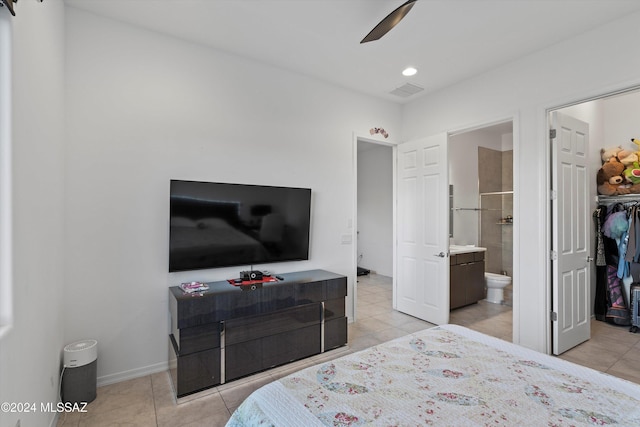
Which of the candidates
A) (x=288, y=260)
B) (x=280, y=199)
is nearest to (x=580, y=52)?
(x=280, y=199)

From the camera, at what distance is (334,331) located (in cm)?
309

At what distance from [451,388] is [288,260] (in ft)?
7.02

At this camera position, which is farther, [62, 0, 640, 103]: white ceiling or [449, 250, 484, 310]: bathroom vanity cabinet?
[449, 250, 484, 310]: bathroom vanity cabinet

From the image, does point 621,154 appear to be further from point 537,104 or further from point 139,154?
point 139,154

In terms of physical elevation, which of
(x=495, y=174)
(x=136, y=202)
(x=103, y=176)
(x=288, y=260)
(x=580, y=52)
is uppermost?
(x=580, y=52)

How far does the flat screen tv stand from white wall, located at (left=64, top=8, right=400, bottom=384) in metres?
0.16

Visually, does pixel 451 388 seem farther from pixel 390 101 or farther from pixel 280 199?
pixel 390 101

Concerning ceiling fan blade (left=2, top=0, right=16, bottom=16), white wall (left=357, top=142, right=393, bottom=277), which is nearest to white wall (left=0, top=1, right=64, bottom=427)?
ceiling fan blade (left=2, top=0, right=16, bottom=16)

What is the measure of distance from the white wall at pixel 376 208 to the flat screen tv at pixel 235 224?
3.54 m

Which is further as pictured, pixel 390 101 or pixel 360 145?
pixel 360 145

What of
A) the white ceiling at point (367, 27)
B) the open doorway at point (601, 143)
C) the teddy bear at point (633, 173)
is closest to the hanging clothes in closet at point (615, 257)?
the open doorway at point (601, 143)

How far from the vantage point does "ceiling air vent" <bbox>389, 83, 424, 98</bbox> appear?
375 centimetres

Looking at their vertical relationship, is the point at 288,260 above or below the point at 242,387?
above

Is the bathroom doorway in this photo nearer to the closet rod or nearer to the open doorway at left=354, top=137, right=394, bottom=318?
the closet rod
